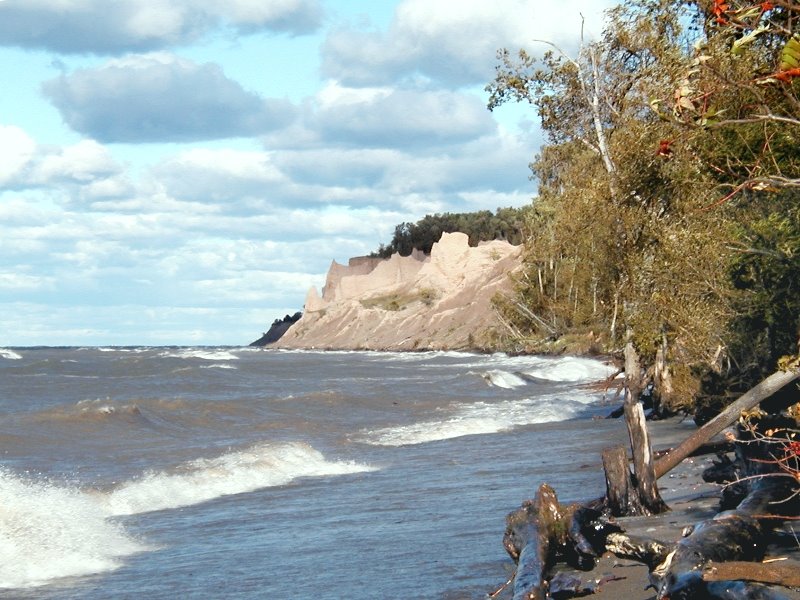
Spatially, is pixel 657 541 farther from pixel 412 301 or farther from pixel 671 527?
pixel 412 301

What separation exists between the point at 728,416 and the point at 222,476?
10.8 m

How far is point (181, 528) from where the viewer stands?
16.3 metres

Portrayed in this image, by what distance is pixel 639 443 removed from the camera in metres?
14.8

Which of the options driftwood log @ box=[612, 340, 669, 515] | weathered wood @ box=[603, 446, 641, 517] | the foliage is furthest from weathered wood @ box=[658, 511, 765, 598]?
the foliage

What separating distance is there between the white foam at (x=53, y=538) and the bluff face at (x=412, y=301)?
96.7m

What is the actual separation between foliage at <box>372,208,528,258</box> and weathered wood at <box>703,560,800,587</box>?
538ft

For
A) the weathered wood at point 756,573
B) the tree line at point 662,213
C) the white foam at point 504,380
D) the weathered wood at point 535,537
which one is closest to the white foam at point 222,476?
the tree line at point 662,213

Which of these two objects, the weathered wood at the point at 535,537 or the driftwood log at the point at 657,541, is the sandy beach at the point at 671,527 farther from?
the weathered wood at the point at 535,537

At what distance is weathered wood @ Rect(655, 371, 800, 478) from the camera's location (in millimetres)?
12734

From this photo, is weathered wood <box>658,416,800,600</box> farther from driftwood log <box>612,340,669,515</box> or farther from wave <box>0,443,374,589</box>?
wave <box>0,443,374,589</box>

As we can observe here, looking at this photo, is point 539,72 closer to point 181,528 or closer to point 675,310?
point 675,310

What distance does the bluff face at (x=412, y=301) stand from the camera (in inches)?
5212

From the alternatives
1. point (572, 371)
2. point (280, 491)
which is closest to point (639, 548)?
point (280, 491)

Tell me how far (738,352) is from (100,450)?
15161mm
